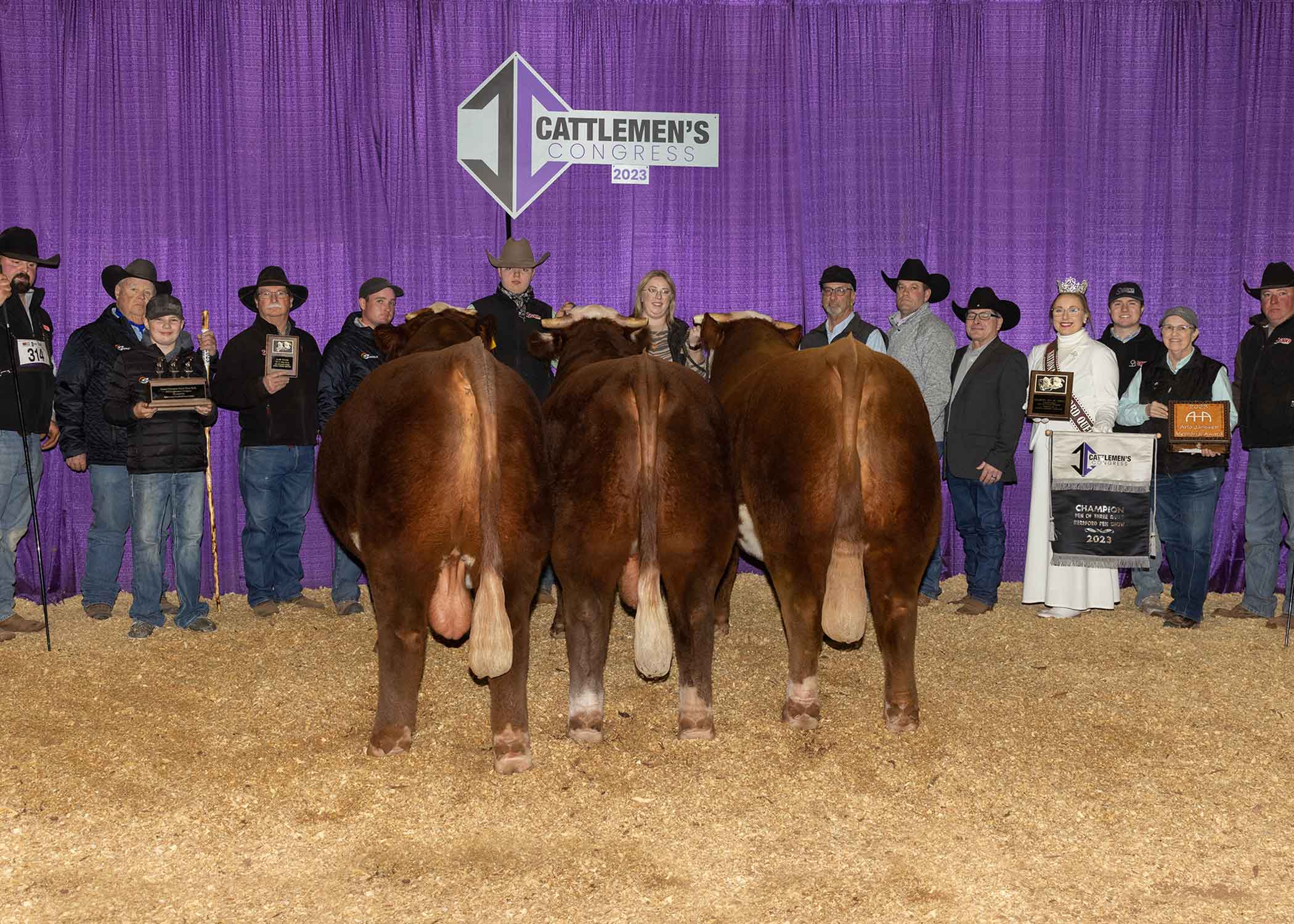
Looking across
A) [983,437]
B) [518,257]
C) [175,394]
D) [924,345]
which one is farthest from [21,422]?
[983,437]

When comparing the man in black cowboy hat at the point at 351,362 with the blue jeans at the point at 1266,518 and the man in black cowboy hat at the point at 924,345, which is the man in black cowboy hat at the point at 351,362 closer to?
the man in black cowboy hat at the point at 924,345

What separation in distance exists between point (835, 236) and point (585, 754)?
15.3 feet

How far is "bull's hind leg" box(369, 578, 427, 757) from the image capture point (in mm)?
3828

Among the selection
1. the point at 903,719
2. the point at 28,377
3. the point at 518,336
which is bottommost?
the point at 903,719

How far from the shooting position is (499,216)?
7.29 m

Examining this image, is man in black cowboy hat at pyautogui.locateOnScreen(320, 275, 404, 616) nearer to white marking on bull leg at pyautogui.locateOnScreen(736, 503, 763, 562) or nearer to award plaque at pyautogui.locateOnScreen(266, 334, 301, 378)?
award plaque at pyautogui.locateOnScreen(266, 334, 301, 378)

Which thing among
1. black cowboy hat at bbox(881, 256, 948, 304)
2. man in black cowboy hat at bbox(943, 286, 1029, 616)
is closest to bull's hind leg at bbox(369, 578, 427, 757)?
man in black cowboy hat at bbox(943, 286, 1029, 616)

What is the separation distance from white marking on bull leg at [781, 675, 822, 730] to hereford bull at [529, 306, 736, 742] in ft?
1.24

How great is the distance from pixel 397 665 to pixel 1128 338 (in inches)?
205

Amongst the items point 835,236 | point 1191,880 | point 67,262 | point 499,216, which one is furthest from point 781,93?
point 1191,880

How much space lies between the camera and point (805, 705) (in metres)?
4.35

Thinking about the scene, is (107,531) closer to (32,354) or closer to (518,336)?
(32,354)

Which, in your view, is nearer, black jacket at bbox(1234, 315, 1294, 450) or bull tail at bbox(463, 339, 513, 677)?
bull tail at bbox(463, 339, 513, 677)

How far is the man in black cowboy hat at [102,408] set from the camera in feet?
19.6
